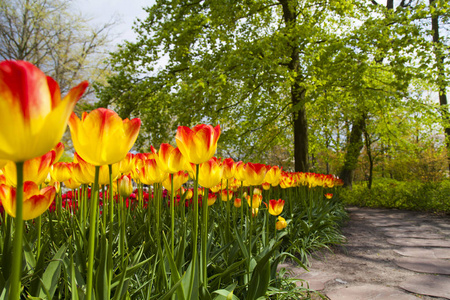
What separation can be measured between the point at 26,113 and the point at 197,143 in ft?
1.74

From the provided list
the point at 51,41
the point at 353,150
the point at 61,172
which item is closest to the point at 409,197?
the point at 353,150

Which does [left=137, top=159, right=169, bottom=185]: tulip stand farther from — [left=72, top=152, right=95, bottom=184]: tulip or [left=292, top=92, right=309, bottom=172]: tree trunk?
[left=292, top=92, right=309, bottom=172]: tree trunk

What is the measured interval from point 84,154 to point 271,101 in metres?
8.14

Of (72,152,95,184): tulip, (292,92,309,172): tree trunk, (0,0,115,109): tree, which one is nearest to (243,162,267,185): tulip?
(72,152,95,184): tulip

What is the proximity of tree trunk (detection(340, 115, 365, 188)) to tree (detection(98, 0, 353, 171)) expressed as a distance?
2.25 metres

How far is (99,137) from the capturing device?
593 millimetres

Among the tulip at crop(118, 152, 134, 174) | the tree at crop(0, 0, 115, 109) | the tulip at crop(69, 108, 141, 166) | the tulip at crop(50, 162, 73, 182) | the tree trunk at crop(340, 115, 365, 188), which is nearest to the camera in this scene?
the tulip at crop(69, 108, 141, 166)

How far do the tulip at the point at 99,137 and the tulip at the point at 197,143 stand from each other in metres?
0.28

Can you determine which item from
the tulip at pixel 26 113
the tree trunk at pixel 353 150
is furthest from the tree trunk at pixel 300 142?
the tulip at pixel 26 113

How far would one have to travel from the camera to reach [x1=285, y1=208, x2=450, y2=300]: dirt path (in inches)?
86.2

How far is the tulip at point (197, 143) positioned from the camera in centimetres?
87

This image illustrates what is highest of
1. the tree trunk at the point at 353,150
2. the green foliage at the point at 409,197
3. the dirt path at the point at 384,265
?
the tree trunk at the point at 353,150

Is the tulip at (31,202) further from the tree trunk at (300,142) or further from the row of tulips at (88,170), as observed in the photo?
the tree trunk at (300,142)

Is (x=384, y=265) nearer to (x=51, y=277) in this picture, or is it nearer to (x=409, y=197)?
(x=51, y=277)
